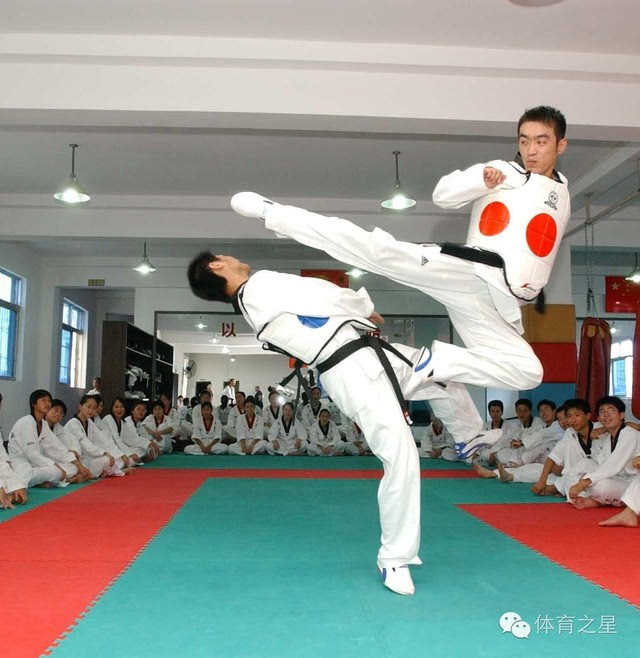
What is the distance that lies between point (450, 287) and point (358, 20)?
3.15m

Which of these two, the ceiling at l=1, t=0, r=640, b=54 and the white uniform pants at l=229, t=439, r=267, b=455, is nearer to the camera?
the ceiling at l=1, t=0, r=640, b=54

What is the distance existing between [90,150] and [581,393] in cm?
659

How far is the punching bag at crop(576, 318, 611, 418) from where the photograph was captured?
7980mm

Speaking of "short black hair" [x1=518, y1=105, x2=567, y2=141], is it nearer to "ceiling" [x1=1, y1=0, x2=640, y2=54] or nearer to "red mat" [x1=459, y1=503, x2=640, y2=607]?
"red mat" [x1=459, y1=503, x2=640, y2=607]

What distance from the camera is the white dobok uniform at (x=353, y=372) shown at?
289 centimetres

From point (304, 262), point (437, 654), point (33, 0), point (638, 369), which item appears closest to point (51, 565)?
point (437, 654)

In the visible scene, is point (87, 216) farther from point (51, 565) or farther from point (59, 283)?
point (51, 565)

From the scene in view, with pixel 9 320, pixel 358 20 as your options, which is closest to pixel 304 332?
pixel 358 20

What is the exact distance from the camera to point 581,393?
26.7ft

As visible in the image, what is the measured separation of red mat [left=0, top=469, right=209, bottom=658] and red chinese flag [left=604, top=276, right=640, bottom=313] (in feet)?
32.1

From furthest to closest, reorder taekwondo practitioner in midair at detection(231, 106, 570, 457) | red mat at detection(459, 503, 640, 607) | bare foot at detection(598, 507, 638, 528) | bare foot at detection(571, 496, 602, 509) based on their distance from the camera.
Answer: bare foot at detection(571, 496, 602, 509)
bare foot at detection(598, 507, 638, 528)
red mat at detection(459, 503, 640, 607)
taekwondo practitioner in midair at detection(231, 106, 570, 457)

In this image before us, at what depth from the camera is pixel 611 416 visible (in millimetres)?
5203

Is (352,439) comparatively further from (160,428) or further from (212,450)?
(160,428)

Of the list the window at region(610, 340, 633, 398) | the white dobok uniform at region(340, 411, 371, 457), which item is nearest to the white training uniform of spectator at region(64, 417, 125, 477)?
the white dobok uniform at region(340, 411, 371, 457)
